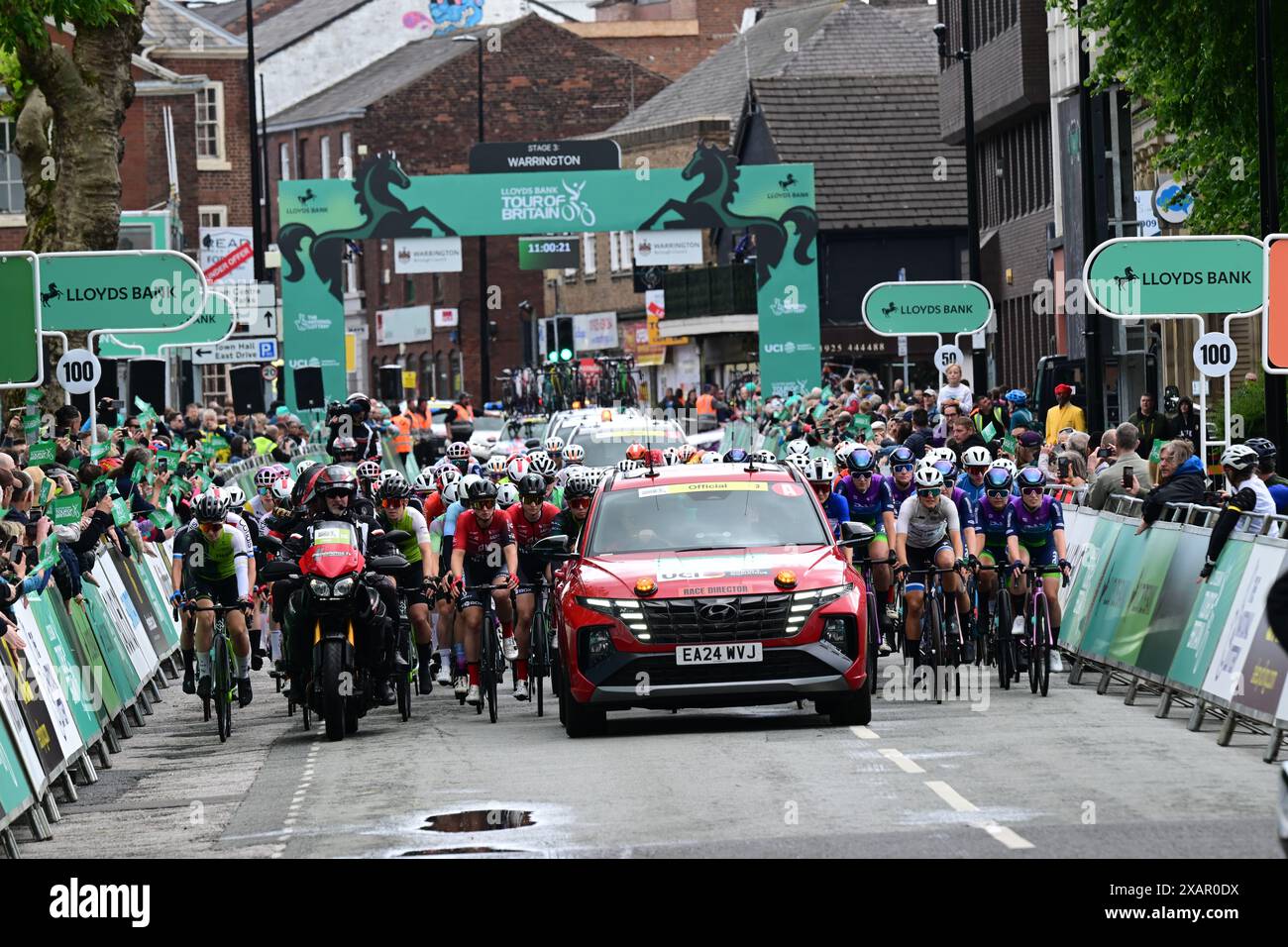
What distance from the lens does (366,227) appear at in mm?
45969

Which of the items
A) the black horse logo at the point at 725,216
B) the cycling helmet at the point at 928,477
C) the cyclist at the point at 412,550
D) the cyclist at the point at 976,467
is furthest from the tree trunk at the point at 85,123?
the black horse logo at the point at 725,216

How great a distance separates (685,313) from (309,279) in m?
33.3

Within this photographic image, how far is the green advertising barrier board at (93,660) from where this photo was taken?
59.4ft

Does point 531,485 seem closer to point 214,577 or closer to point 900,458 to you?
point 214,577

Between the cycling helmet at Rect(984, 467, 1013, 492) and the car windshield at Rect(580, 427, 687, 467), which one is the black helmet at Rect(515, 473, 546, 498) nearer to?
the cycling helmet at Rect(984, 467, 1013, 492)

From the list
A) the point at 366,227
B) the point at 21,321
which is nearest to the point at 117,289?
the point at 21,321

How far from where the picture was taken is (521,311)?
307 ft

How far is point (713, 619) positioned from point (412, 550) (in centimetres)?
412

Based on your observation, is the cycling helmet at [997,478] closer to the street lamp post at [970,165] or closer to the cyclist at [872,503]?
the cyclist at [872,503]

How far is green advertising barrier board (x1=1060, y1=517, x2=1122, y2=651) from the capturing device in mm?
21234

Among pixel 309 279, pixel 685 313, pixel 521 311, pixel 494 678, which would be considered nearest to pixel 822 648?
pixel 494 678

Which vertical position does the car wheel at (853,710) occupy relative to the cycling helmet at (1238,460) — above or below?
below

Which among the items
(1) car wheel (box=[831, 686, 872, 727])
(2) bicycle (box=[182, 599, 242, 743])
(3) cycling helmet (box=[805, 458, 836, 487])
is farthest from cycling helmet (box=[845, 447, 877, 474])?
(2) bicycle (box=[182, 599, 242, 743])

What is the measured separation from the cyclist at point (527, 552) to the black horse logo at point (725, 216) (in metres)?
25.5
